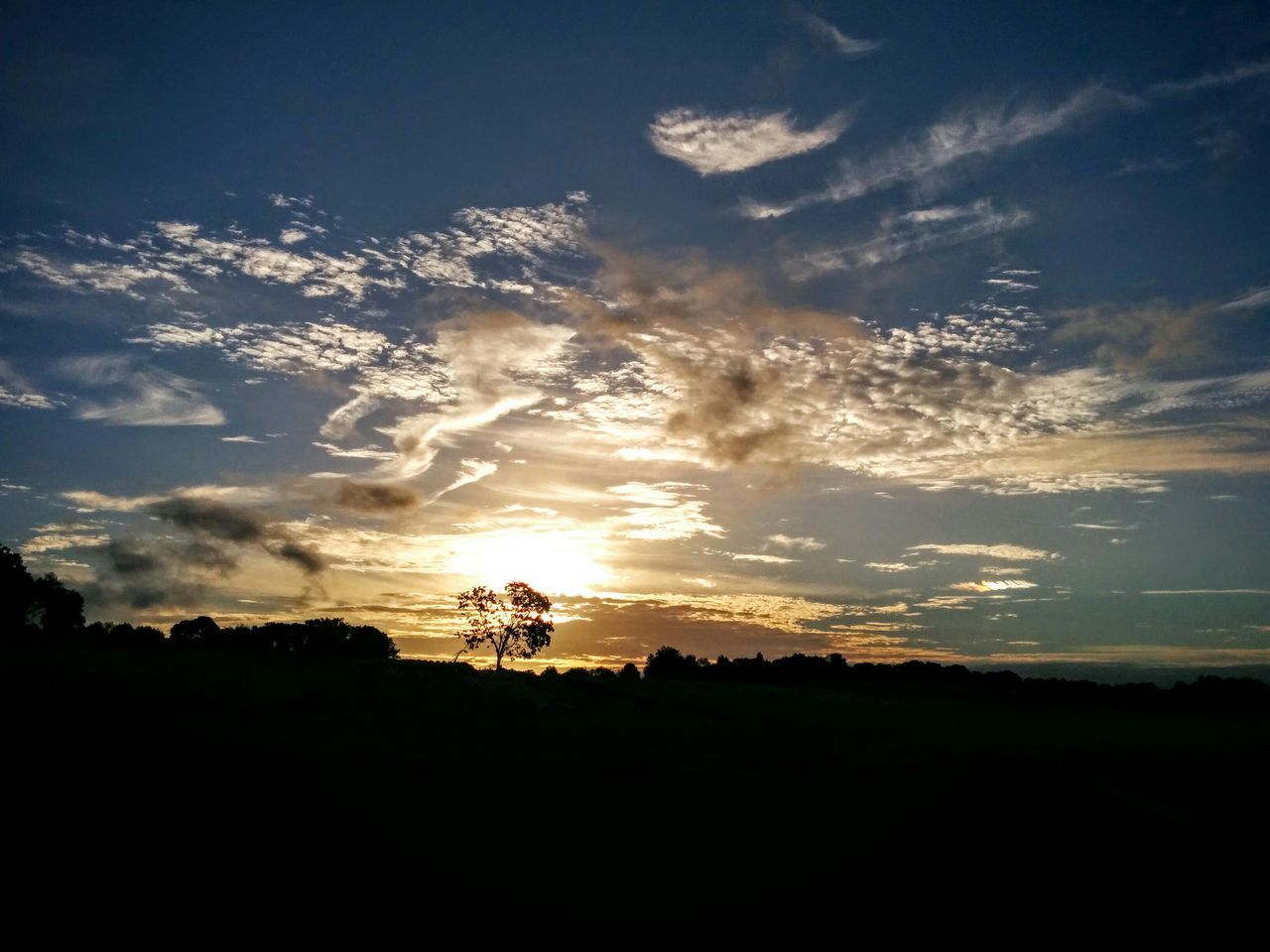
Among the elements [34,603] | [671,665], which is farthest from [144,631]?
[671,665]

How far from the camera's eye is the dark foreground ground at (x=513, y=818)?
19141 millimetres

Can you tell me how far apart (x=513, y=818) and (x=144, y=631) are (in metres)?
102

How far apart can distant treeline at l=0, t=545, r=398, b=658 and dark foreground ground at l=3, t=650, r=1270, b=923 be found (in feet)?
156

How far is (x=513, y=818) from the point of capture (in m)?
22.6

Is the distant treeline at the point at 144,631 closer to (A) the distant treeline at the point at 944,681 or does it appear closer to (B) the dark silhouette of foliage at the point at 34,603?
(B) the dark silhouette of foliage at the point at 34,603

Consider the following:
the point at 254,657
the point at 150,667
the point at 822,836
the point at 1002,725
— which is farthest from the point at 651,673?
the point at 822,836

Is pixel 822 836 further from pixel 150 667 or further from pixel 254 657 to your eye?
pixel 254 657

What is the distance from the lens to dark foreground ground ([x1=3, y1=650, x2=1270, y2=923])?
19141 mm

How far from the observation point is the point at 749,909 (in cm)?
1881

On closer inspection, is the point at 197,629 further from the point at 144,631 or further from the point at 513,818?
the point at 513,818

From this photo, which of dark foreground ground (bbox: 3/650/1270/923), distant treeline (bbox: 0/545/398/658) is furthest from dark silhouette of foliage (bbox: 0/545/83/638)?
dark foreground ground (bbox: 3/650/1270/923)

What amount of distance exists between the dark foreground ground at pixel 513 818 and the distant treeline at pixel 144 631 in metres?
47.6

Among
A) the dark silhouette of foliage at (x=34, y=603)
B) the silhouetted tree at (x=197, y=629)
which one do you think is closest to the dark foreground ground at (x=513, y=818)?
the dark silhouette of foliage at (x=34, y=603)

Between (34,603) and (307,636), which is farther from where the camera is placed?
(307,636)
